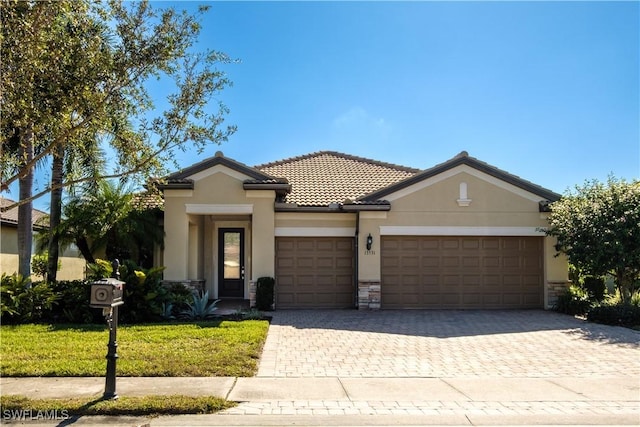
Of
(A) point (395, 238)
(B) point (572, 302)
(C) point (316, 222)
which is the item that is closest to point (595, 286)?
(B) point (572, 302)

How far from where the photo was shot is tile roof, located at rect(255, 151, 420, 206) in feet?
52.6

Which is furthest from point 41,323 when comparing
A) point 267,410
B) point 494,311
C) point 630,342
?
point 630,342

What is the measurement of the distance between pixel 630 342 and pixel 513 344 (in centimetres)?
264

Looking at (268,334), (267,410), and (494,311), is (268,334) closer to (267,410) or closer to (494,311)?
(267,410)

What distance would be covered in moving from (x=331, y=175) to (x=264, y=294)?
6075 mm

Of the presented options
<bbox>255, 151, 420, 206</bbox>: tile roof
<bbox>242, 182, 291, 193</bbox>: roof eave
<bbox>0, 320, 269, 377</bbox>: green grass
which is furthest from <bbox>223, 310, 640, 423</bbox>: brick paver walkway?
<bbox>255, 151, 420, 206</bbox>: tile roof

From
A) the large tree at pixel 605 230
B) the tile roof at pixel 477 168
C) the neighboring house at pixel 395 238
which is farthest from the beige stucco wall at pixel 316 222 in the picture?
the large tree at pixel 605 230

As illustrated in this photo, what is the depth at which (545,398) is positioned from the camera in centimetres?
647

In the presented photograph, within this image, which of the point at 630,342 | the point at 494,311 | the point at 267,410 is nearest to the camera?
the point at 267,410

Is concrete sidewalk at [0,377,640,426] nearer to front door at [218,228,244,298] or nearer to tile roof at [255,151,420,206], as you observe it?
tile roof at [255,151,420,206]

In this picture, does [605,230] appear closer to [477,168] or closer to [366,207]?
[477,168]

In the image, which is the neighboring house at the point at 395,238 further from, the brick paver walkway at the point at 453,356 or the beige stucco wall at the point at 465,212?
the brick paver walkway at the point at 453,356

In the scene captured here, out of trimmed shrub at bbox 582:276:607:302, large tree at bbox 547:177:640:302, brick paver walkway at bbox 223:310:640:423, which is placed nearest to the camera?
brick paver walkway at bbox 223:310:640:423

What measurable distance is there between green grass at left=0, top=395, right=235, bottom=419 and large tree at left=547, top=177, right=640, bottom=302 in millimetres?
11175
